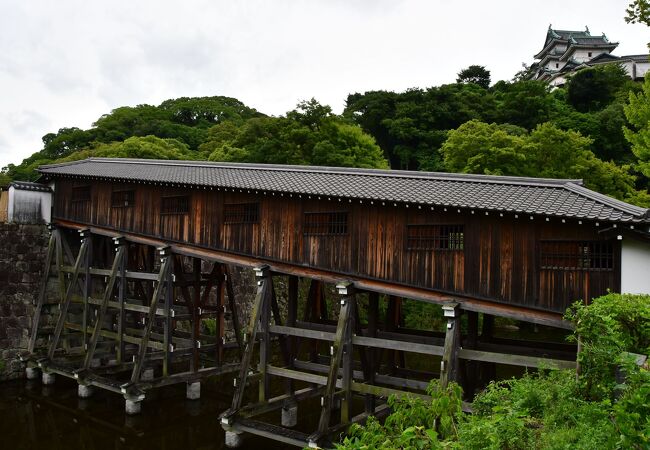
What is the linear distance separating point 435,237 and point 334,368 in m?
3.62

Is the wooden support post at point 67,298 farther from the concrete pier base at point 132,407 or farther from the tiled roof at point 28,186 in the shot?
the concrete pier base at point 132,407

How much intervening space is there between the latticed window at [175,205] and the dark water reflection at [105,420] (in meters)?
6.00

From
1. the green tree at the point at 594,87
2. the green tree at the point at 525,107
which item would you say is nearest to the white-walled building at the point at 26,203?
the green tree at the point at 525,107

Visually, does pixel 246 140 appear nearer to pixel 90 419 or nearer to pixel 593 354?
pixel 90 419

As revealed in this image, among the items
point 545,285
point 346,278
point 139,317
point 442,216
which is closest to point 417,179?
point 442,216

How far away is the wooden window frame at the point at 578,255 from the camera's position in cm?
960

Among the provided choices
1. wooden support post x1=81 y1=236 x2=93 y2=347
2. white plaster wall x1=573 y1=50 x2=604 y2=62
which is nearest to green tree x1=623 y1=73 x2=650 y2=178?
wooden support post x1=81 y1=236 x2=93 y2=347

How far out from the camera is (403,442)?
15.7 feet

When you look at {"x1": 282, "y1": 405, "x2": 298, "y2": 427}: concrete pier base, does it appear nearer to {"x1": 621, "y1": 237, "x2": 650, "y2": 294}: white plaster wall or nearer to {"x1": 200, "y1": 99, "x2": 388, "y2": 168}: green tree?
{"x1": 621, "y1": 237, "x2": 650, "y2": 294}: white plaster wall

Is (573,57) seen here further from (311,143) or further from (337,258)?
(337,258)

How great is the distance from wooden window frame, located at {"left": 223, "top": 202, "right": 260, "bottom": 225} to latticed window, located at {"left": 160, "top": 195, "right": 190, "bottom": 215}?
161 cm

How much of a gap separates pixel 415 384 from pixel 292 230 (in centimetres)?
479

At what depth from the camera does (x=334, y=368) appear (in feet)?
37.2

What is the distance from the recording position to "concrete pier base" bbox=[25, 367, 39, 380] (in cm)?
1798
